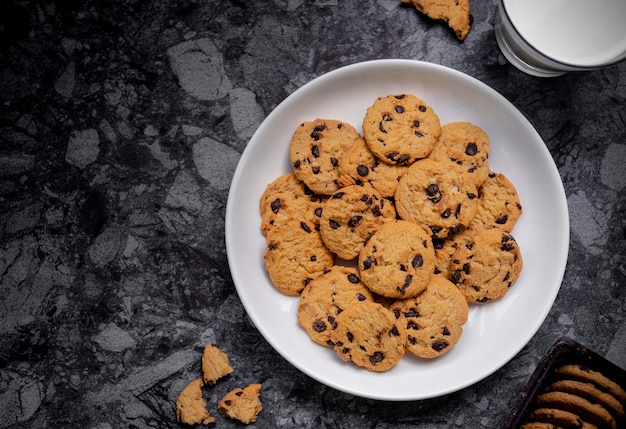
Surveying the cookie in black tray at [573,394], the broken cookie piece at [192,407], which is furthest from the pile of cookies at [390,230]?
the broken cookie piece at [192,407]

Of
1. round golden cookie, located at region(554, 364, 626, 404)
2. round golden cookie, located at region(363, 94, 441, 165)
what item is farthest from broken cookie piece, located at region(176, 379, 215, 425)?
round golden cookie, located at region(554, 364, 626, 404)

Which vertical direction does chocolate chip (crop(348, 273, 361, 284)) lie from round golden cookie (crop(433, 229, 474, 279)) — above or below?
below

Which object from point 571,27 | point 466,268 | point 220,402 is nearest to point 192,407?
point 220,402

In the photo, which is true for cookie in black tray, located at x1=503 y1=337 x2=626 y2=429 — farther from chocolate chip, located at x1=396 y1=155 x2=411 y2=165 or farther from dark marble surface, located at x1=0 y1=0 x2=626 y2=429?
chocolate chip, located at x1=396 y1=155 x2=411 y2=165

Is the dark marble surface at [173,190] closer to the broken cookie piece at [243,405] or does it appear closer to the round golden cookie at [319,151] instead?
the broken cookie piece at [243,405]

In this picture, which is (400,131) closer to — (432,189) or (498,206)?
(432,189)

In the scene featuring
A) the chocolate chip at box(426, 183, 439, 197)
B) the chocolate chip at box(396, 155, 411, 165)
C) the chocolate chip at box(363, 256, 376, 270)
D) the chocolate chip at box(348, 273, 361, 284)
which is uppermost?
the chocolate chip at box(396, 155, 411, 165)
